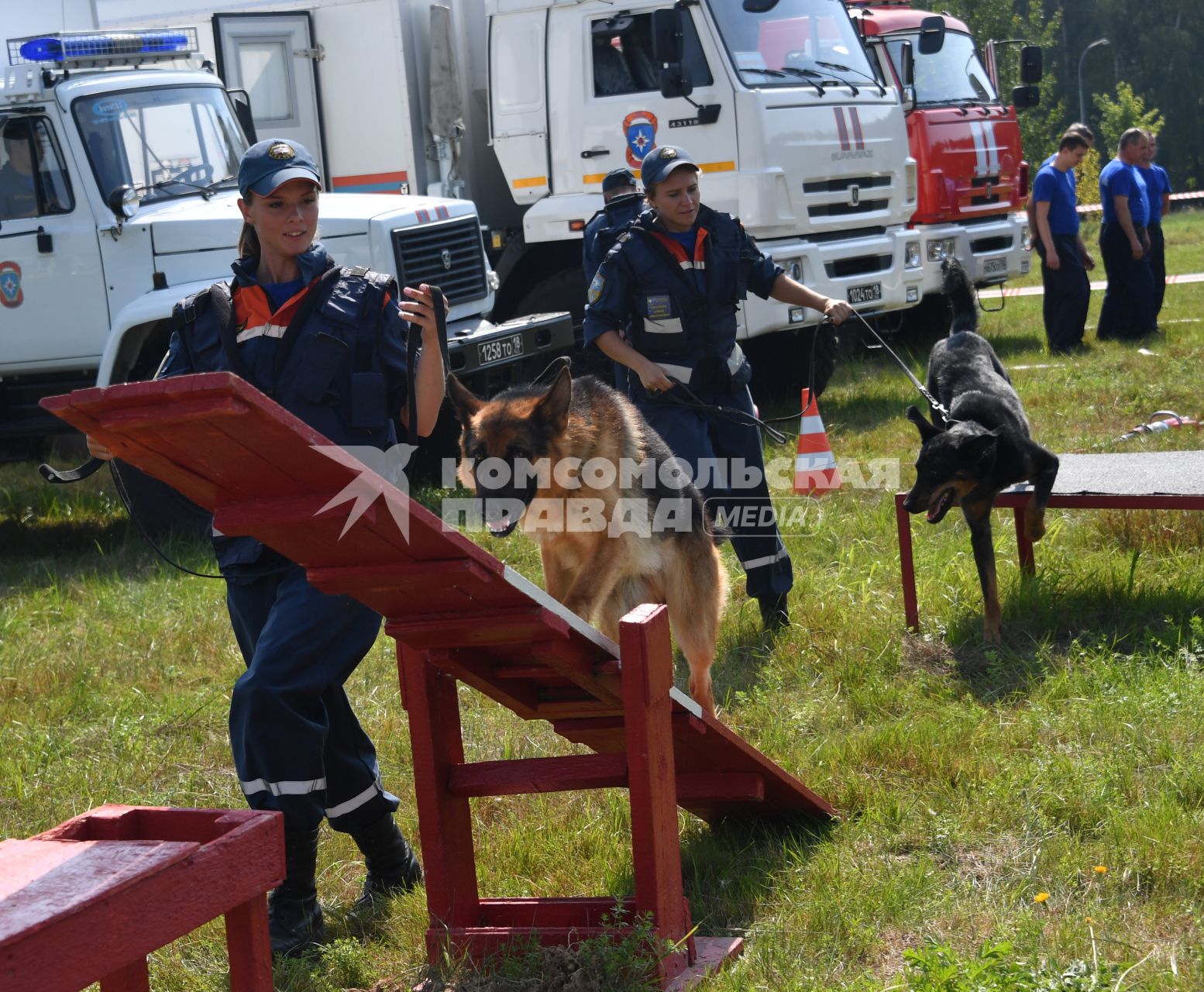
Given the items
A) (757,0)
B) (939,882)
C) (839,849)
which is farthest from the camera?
(757,0)

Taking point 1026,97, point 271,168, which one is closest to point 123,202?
point 271,168

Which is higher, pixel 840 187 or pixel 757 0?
pixel 757 0

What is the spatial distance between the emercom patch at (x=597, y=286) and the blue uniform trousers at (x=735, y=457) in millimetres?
485

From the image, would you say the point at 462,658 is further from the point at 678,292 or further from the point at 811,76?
the point at 811,76

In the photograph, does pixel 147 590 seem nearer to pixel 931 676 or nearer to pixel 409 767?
pixel 409 767

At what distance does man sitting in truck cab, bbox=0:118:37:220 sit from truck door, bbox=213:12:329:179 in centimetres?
196

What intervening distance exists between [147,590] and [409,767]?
3.01m

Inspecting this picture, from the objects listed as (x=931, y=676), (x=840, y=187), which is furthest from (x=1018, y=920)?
(x=840, y=187)

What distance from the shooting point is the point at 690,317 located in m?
5.35

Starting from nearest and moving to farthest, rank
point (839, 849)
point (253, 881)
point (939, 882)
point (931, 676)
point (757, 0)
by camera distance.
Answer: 1. point (253, 881)
2. point (939, 882)
3. point (839, 849)
4. point (931, 676)
5. point (757, 0)

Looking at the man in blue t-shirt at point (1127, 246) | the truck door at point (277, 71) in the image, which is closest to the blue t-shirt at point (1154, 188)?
the man in blue t-shirt at point (1127, 246)

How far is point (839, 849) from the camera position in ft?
11.7

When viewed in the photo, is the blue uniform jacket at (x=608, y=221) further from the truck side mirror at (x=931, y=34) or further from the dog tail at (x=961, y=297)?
the truck side mirror at (x=931, y=34)

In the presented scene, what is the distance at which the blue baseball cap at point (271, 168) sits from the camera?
328 centimetres
